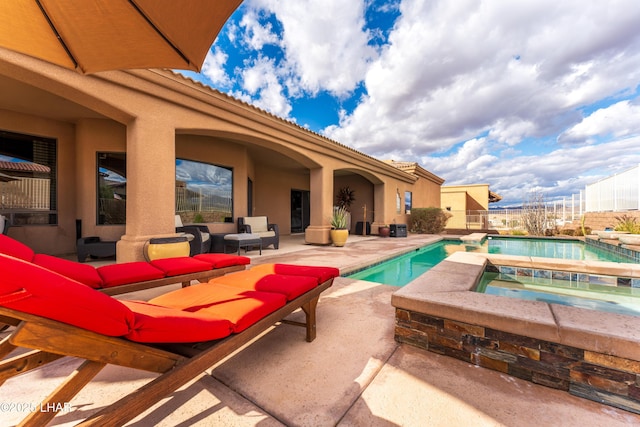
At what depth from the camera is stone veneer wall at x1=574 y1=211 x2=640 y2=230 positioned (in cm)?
999

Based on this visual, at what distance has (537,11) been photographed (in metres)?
6.25

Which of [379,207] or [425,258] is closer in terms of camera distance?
[425,258]

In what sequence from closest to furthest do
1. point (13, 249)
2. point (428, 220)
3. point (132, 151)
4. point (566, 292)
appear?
point (13, 249) < point (566, 292) < point (132, 151) < point (428, 220)

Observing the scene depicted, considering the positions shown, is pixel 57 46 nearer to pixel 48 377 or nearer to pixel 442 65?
pixel 48 377

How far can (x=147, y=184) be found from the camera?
4262mm

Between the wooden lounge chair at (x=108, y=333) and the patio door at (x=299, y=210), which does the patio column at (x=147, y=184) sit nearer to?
the wooden lounge chair at (x=108, y=333)

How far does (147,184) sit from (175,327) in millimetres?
3936

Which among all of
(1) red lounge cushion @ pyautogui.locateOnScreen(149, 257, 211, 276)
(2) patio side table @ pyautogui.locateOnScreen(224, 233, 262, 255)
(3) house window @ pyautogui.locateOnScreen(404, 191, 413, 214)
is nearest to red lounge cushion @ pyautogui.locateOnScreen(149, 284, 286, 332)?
(1) red lounge cushion @ pyautogui.locateOnScreen(149, 257, 211, 276)

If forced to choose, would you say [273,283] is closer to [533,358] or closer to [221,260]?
[221,260]

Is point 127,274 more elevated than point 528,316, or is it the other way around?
point 127,274

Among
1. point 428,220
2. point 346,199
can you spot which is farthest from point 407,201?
point 346,199

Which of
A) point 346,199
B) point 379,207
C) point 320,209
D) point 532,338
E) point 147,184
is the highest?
point 346,199

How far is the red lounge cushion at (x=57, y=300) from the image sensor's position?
2.60 ft

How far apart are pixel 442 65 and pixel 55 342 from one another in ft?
42.1
